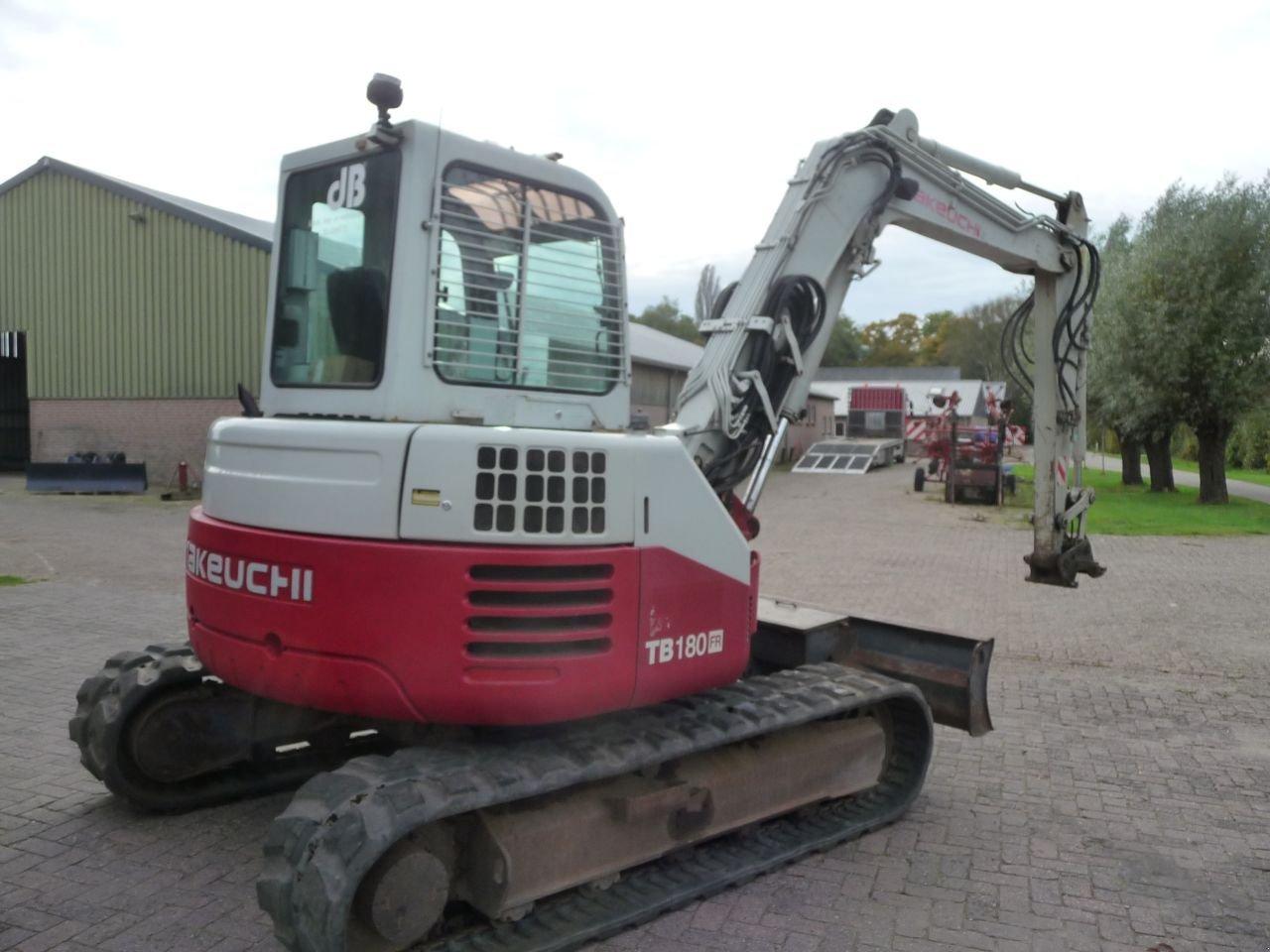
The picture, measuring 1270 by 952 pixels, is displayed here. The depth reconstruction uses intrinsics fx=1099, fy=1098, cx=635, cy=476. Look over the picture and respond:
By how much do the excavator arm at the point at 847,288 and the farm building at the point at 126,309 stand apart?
18.6 metres

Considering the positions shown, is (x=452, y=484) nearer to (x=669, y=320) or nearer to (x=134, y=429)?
(x=134, y=429)

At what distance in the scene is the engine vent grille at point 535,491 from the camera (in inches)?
153

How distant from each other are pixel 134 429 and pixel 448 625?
23.7m

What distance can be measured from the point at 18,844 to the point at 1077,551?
243 inches

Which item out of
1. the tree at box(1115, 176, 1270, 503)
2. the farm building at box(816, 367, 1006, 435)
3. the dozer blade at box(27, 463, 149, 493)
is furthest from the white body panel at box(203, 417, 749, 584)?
the farm building at box(816, 367, 1006, 435)

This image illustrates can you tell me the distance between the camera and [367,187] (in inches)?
171

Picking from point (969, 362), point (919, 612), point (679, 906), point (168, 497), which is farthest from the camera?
point (969, 362)

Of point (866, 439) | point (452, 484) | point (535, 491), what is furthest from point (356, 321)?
point (866, 439)

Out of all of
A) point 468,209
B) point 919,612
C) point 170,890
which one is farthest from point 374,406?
point 919,612

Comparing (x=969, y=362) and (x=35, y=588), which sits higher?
(x=969, y=362)

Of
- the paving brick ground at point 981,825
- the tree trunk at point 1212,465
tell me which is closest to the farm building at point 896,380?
the tree trunk at point 1212,465

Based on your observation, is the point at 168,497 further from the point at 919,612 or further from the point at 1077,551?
the point at 1077,551

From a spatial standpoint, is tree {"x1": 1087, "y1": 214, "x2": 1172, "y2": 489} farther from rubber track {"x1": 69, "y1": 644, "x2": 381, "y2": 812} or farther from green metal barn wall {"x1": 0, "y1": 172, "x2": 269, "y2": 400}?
rubber track {"x1": 69, "y1": 644, "x2": 381, "y2": 812}

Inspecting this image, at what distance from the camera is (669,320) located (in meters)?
94.6
